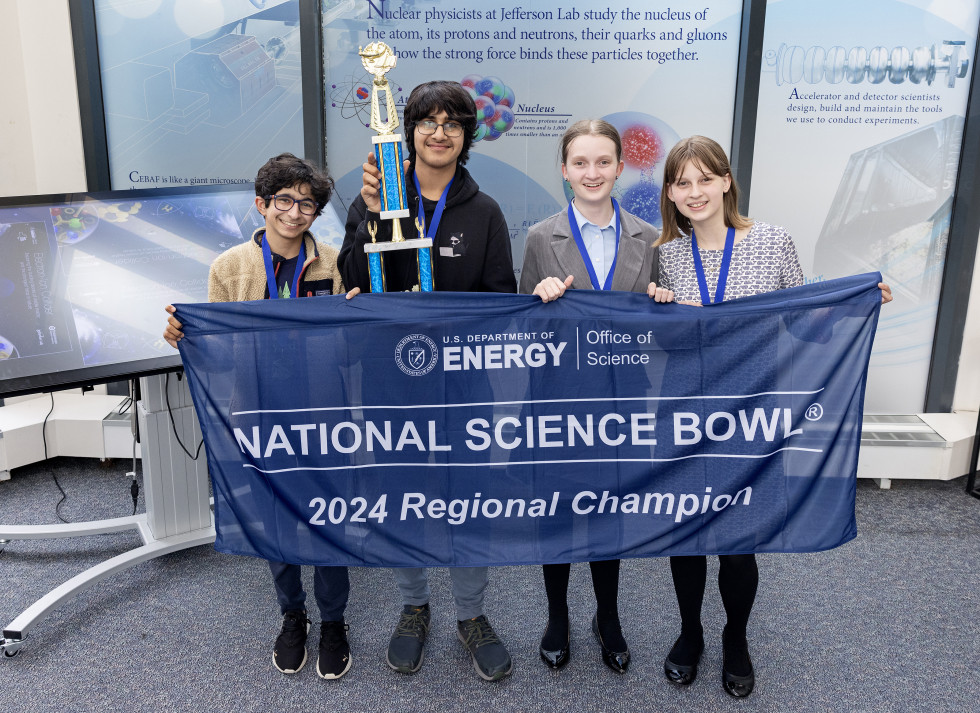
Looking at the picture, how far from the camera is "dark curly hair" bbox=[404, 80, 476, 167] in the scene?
201 cm

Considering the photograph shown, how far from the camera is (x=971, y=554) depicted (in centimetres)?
302

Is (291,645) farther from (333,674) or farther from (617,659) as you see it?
(617,659)

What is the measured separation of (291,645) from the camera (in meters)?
2.32

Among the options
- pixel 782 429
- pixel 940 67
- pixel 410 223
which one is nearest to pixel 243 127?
pixel 410 223

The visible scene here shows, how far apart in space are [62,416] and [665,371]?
2.96 m

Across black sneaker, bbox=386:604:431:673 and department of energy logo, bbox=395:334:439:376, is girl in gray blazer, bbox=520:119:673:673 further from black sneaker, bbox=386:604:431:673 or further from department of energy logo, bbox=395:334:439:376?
black sneaker, bbox=386:604:431:673

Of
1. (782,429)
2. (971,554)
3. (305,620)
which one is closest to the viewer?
(782,429)

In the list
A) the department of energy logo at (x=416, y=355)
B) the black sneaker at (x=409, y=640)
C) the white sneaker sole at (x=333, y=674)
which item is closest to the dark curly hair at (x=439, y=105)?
the department of energy logo at (x=416, y=355)

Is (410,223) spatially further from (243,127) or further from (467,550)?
(243,127)

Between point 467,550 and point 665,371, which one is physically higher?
point 665,371

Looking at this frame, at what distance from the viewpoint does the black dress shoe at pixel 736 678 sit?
221 cm

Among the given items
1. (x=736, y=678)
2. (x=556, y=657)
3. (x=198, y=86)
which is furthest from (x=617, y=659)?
(x=198, y=86)

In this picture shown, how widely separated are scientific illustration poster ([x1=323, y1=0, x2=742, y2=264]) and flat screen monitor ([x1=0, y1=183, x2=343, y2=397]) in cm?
113

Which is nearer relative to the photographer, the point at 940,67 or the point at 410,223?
the point at 410,223
